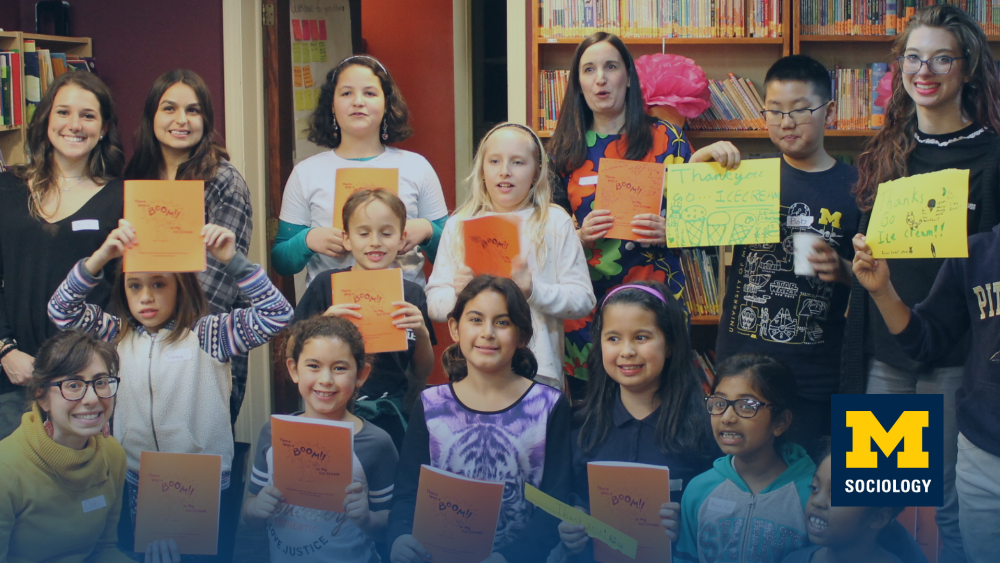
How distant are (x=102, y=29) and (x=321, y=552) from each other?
265 cm

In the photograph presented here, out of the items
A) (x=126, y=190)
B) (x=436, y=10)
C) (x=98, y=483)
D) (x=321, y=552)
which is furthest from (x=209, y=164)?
(x=436, y=10)

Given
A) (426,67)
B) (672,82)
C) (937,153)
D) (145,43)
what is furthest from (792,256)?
(426,67)

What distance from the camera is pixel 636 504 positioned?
181 centimetres

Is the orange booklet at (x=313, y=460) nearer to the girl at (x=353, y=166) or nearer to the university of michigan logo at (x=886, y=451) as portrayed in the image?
the girl at (x=353, y=166)

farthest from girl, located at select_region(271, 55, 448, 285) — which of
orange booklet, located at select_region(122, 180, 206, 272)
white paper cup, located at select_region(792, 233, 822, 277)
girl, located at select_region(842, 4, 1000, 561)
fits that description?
girl, located at select_region(842, 4, 1000, 561)

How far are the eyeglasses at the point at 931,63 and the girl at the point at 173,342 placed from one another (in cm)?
160

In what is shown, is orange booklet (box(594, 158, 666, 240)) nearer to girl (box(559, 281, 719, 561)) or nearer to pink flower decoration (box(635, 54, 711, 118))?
girl (box(559, 281, 719, 561))

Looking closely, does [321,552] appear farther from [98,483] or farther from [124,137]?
[124,137]

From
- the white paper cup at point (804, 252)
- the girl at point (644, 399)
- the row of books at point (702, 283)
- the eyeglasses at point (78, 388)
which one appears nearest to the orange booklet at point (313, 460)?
the eyeglasses at point (78, 388)

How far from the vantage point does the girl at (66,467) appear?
6.09 feet

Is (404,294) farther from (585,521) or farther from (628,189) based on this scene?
(585,521)

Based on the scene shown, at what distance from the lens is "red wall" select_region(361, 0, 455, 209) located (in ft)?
16.1

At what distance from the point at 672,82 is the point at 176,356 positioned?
200cm

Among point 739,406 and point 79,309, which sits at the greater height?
point 79,309
